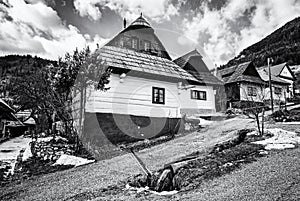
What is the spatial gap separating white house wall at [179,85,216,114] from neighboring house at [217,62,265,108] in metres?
7.89

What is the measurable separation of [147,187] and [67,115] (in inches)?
326

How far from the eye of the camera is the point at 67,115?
41.9ft

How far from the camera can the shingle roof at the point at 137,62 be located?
1357cm

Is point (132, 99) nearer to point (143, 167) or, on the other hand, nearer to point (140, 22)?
point (143, 167)

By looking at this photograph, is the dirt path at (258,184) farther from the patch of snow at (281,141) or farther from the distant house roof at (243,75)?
the distant house roof at (243,75)

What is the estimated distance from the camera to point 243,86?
29094mm

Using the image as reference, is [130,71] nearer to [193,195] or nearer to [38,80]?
[38,80]

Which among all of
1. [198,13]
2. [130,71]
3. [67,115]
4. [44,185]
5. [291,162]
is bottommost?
[44,185]

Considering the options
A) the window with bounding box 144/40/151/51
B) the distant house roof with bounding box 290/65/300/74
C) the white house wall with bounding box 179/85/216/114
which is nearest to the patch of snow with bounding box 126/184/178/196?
the white house wall with bounding box 179/85/216/114

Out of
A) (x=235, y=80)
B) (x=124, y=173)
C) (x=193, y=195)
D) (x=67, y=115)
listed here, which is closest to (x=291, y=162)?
(x=193, y=195)

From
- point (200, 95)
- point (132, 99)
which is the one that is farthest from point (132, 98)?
point (200, 95)

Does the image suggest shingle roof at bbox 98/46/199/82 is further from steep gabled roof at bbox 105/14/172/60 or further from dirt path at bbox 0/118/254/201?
dirt path at bbox 0/118/254/201

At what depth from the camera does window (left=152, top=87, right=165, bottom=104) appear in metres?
14.8

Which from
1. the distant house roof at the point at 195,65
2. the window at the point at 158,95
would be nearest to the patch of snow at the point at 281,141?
the window at the point at 158,95
